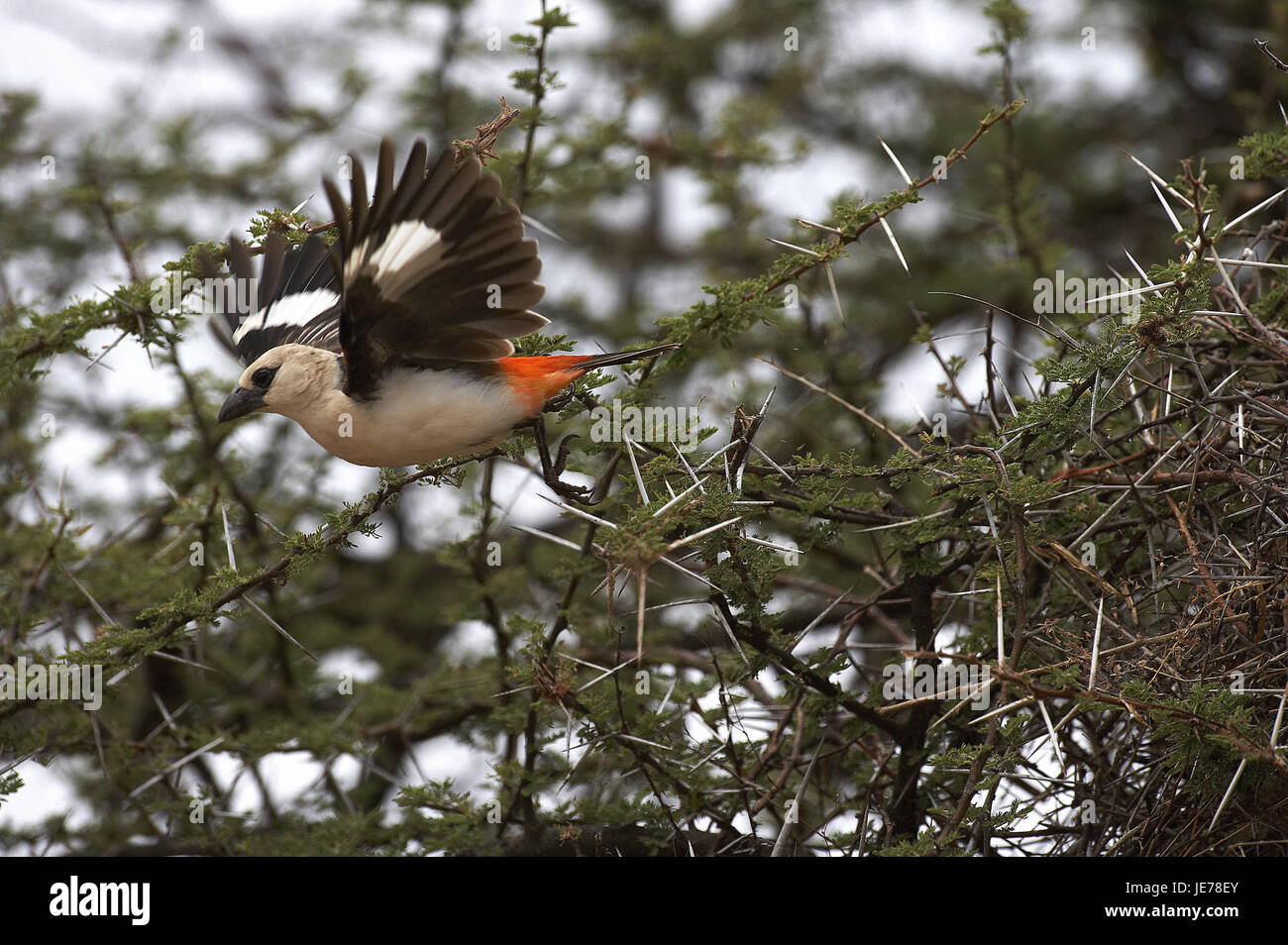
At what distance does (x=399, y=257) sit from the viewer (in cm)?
316

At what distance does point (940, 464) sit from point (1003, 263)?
1683 mm

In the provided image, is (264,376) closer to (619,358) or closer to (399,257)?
(399,257)

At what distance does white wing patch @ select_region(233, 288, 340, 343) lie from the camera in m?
4.20

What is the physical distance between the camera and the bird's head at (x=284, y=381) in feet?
12.0

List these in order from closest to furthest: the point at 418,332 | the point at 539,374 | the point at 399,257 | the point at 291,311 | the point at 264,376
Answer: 1. the point at 399,257
2. the point at 418,332
3. the point at 539,374
4. the point at 264,376
5. the point at 291,311

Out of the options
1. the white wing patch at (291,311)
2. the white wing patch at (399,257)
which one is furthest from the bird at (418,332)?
the white wing patch at (291,311)

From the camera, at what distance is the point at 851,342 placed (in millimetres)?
6836

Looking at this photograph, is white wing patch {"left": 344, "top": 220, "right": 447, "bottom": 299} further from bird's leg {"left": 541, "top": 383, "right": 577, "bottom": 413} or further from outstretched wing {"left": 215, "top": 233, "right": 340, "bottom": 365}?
outstretched wing {"left": 215, "top": 233, "right": 340, "bottom": 365}

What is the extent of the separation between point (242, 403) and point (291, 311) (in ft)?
2.06

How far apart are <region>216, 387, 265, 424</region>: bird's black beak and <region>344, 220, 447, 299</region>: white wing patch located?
2.44ft

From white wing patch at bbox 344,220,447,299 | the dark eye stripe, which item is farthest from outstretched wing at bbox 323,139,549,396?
the dark eye stripe

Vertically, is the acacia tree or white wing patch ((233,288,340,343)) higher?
white wing patch ((233,288,340,343))

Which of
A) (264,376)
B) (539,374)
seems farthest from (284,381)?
(539,374)
